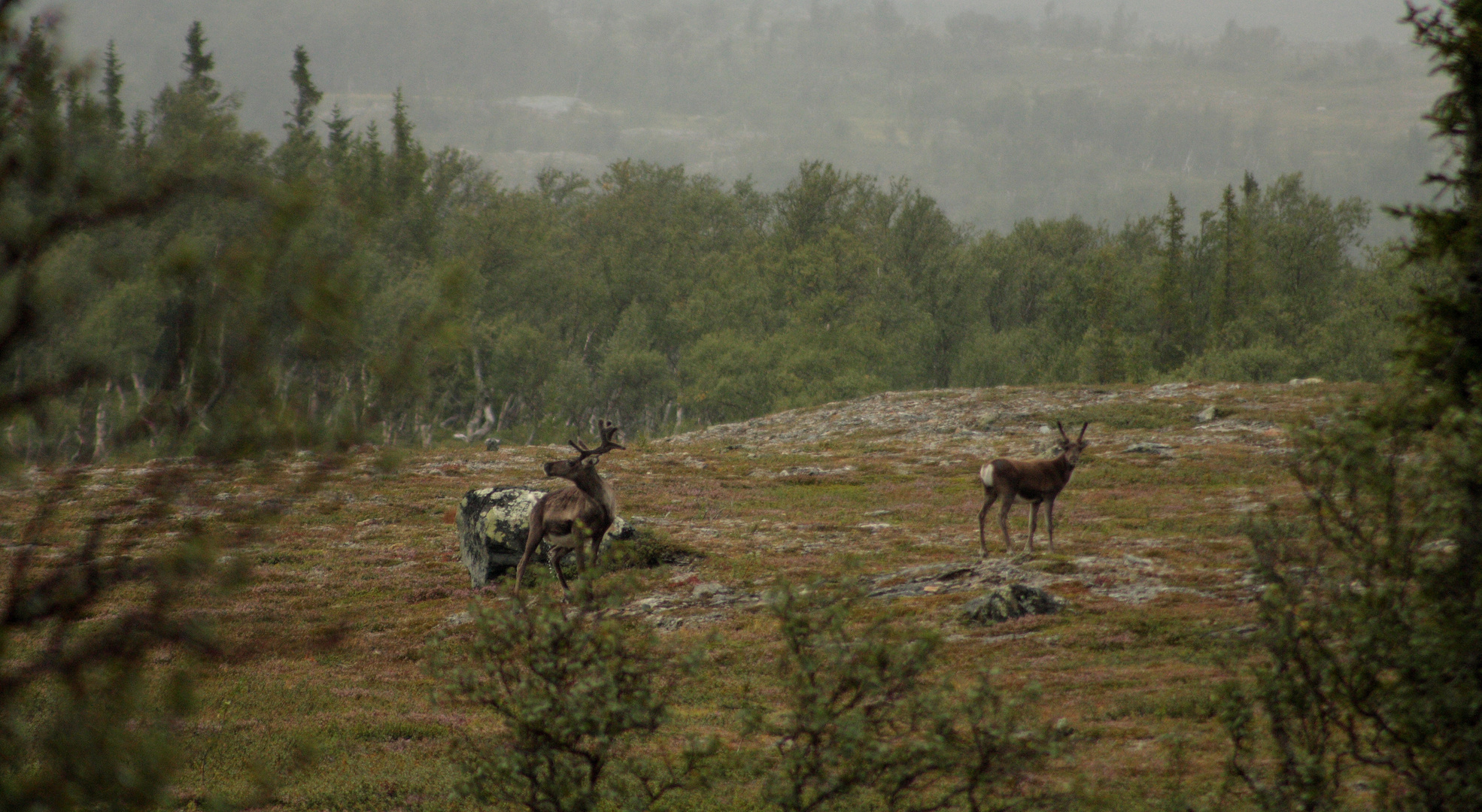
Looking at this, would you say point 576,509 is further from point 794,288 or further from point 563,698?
point 794,288

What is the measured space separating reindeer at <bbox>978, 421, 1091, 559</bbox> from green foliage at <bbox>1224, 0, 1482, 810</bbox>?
14.2 meters

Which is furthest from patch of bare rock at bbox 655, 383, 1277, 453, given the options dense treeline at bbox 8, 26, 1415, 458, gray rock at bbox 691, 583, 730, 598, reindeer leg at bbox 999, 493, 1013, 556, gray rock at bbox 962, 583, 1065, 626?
gray rock at bbox 962, 583, 1065, 626

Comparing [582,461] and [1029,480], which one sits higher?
[582,461]

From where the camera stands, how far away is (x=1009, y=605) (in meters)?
19.3

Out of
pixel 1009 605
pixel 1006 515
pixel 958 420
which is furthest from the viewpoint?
pixel 958 420

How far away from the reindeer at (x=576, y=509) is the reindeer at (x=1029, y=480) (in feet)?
30.4

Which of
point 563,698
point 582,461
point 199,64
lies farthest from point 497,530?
point 199,64

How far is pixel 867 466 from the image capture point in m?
47.2

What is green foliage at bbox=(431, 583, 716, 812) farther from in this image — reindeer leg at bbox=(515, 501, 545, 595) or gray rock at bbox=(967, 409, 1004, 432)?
gray rock at bbox=(967, 409, 1004, 432)

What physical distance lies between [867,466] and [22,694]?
4485cm

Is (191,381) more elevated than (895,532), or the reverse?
(191,381)

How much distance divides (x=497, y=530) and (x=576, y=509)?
3837 mm

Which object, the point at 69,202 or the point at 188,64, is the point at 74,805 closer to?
the point at 69,202

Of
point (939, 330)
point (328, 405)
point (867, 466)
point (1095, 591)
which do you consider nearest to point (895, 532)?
point (1095, 591)
